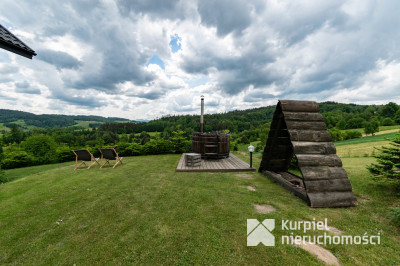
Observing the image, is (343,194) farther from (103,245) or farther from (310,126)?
(103,245)

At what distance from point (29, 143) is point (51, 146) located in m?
2.00

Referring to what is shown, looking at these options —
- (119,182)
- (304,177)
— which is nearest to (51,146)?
(119,182)

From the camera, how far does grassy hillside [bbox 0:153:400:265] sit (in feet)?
6.99

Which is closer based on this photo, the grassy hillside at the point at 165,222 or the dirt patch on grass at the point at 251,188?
the grassy hillside at the point at 165,222

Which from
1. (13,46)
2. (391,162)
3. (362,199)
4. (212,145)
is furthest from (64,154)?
(391,162)

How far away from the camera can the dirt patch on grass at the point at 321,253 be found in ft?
6.59

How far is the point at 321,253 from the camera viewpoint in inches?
84.0

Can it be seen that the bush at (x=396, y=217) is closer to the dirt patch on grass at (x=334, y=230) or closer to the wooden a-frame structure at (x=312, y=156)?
the wooden a-frame structure at (x=312, y=156)

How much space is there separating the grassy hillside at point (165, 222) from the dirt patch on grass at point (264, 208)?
6.1 inches

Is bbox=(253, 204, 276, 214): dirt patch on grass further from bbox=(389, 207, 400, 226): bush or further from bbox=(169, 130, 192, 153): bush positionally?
bbox=(169, 130, 192, 153): bush

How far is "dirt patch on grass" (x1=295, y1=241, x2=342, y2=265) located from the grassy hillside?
10 centimetres

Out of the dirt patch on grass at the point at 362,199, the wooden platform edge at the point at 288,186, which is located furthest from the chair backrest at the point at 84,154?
the dirt patch on grass at the point at 362,199

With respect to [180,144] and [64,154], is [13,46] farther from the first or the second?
[64,154]

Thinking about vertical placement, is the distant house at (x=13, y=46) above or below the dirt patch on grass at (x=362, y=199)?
above
